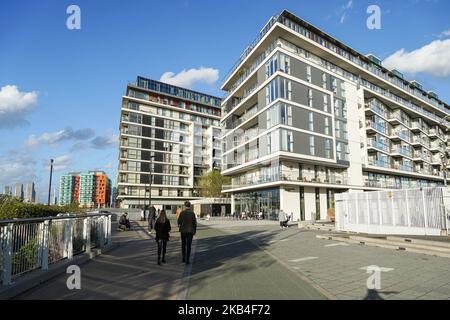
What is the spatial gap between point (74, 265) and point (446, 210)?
45.2ft

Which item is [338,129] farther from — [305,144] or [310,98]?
[305,144]

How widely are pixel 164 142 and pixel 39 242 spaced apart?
65822mm

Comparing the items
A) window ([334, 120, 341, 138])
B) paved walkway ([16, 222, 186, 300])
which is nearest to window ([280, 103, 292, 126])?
window ([334, 120, 341, 138])

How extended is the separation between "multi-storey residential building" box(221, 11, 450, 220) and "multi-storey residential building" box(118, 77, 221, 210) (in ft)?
78.4

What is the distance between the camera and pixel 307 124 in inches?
1480

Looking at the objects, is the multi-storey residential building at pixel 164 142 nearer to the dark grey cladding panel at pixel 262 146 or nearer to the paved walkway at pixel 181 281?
the dark grey cladding panel at pixel 262 146

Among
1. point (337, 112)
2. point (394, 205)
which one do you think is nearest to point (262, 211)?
point (337, 112)

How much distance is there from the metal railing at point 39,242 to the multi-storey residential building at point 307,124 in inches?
1042

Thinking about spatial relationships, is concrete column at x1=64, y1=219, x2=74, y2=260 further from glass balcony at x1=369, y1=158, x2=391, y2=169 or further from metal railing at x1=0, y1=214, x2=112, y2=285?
glass balcony at x1=369, y1=158, x2=391, y2=169

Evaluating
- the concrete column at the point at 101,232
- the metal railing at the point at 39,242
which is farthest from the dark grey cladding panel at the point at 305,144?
the metal railing at the point at 39,242
